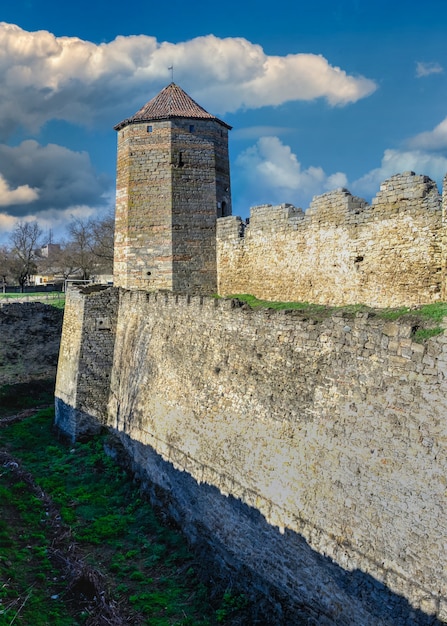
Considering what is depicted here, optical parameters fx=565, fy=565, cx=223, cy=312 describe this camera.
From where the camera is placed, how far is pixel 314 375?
8.27 meters

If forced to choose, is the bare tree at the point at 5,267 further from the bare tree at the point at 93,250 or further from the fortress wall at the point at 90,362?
the fortress wall at the point at 90,362

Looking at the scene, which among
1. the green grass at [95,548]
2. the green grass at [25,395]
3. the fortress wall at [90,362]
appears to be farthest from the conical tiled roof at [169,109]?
the green grass at [25,395]

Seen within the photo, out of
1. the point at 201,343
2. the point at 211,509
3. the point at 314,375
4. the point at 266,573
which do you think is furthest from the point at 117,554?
the point at 314,375

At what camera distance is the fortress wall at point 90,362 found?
50.2 ft

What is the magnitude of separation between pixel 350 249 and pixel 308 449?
4069 mm

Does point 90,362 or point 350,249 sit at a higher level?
point 350,249

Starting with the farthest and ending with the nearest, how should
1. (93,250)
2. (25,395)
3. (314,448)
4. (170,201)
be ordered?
(93,250) < (25,395) < (170,201) < (314,448)

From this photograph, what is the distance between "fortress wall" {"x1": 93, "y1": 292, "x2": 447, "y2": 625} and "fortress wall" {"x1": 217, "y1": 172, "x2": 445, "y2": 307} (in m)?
1.87

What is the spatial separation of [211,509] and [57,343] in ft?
44.2

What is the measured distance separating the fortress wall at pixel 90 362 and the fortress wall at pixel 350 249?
4.02 meters

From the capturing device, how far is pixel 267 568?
342 inches

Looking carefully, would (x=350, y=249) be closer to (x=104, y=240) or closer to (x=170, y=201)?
(x=170, y=201)

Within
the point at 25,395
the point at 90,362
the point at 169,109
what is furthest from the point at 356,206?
the point at 25,395

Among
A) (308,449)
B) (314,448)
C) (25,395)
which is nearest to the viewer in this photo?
(314,448)
